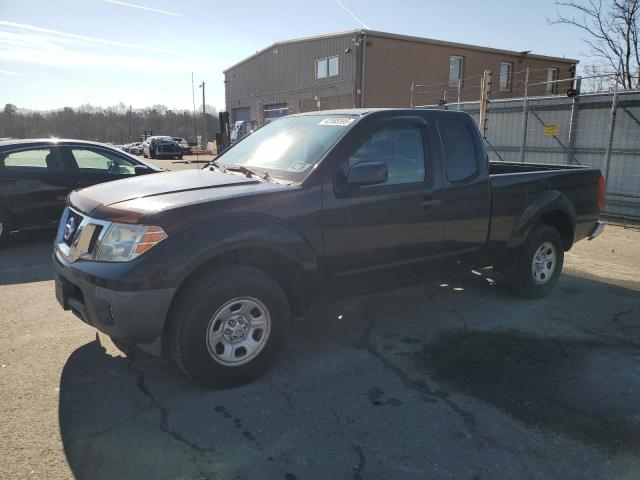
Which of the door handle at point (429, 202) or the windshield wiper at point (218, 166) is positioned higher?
the windshield wiper at point (218, 166)

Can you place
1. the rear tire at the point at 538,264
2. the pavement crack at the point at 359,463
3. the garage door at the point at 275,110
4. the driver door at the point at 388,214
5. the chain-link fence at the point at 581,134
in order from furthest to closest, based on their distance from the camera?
the garage door at the point at 275,110 → the chain-link fence at the point at 581,134 → the rear tire at the point at 538,264 → the driver door at the point at 388,214 → the pavement crack at the point at 359,463

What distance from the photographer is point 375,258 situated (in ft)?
13.0

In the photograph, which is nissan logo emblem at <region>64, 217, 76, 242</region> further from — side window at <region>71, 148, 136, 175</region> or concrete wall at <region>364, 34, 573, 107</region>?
concrete wall at <region>364, 34, 573, 107</region>

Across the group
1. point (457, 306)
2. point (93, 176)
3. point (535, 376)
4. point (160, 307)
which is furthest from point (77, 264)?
point (93, 176)

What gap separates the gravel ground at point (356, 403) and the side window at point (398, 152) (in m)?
1.14

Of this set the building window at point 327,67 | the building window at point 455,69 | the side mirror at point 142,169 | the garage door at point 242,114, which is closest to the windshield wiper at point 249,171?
the side mirror at point 142,169

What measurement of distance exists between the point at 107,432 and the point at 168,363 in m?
0.92

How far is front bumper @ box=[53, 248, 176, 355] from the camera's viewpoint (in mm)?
2957

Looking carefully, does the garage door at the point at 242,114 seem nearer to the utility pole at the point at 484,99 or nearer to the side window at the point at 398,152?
the utility pole at the point at 484,99

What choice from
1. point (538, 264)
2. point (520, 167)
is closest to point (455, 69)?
point (520, 167)

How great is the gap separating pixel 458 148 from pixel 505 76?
3018 centimetres

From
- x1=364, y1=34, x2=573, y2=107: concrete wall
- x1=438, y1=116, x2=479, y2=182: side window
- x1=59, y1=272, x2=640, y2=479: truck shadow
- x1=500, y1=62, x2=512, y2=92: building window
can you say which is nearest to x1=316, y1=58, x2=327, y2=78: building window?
x1=364, y1=34, x2=573, y2=107: concrete wall

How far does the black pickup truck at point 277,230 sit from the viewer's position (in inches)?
120

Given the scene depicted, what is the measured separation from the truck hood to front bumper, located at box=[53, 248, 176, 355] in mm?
380
